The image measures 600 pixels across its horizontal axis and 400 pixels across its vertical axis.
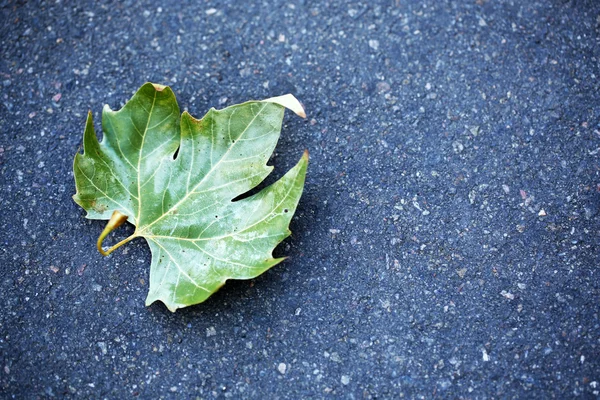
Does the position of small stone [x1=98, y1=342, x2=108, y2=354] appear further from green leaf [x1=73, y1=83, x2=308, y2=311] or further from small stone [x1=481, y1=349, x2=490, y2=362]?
small stone [x1=481, y1=349, x2=490, y2=362]

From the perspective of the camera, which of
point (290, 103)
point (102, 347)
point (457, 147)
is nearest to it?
point (290, 103)

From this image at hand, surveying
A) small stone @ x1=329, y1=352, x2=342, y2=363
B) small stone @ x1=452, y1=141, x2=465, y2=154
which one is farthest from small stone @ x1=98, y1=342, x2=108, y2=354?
small stone @ x1=452, y1=141, x2=465, y2=154

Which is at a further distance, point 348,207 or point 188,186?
point 348,207

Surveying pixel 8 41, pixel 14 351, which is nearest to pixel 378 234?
pixel 14 351

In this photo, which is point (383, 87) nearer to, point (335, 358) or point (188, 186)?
point (188, 186)

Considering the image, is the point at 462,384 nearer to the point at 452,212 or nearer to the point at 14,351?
the point at 452,212

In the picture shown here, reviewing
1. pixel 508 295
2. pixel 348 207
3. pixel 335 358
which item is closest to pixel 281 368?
pixel 335 358
